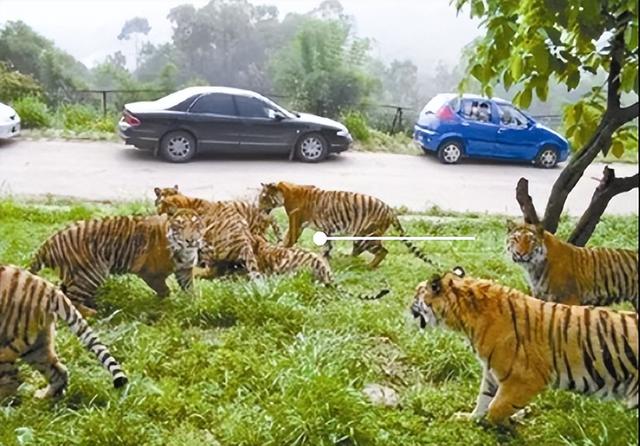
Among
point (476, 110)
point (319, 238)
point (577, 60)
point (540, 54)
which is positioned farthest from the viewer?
point (319, 238)

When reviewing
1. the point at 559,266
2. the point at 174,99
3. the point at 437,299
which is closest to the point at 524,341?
the point at 437,299

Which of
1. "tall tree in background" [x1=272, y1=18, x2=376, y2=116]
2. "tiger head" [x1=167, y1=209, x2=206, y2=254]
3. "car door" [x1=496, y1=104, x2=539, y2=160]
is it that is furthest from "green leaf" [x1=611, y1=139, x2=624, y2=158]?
"tiger head" [x1=167, y1=209, x2=206, y2=254]

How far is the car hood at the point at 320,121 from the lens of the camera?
93.3 inches

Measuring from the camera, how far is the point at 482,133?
Answer: 2260mm

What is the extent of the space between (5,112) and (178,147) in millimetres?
510

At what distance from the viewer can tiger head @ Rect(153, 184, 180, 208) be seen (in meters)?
2.46

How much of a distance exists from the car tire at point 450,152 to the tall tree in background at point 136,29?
907 mm

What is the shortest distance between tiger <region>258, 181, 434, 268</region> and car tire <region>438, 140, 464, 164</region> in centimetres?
26

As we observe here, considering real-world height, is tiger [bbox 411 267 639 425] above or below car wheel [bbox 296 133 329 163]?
below

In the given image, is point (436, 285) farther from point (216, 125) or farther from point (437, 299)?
point (216, 125)

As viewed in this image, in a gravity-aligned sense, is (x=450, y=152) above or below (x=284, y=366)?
above

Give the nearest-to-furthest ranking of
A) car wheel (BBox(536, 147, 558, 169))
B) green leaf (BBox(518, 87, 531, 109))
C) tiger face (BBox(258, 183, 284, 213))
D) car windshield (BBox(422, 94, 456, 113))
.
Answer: green leaf (BBox(518, 87, 531, 109)), car wheel (BBox(536, 147, 558, 169)), car windshield (BBox(422, 94, 456, 113)), tiger face (BBox(258, 183, 284, 213))

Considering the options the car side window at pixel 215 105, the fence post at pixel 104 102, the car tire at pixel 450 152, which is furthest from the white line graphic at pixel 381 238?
the fence post at pixel 104 102

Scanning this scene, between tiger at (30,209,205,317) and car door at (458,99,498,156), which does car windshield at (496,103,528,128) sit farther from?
tiger at (30,209,205,317)
